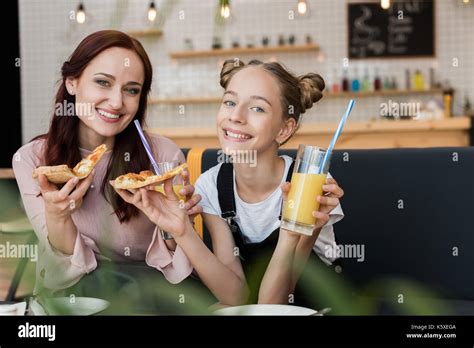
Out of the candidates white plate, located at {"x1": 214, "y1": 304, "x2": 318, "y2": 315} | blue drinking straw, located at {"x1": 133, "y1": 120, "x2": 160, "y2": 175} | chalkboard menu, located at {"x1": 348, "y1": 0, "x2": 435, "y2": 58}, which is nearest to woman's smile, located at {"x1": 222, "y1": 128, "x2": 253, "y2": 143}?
blue drinking straw, located at {"x1": 133, "y1": 120, "x2": 160, "y2": 175}

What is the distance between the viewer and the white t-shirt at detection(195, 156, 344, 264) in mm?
808

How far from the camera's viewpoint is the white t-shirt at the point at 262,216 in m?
0.81

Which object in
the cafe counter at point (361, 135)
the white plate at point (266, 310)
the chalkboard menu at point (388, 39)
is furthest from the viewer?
the chalkboard menu at point (388, 39)

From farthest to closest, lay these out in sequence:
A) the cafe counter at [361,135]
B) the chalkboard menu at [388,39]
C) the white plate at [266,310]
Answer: the chalkboard menu at [388,39] < the cafe counter at [361,135] < the white plate at [266,310]

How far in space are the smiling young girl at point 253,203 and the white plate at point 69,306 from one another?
128 mm

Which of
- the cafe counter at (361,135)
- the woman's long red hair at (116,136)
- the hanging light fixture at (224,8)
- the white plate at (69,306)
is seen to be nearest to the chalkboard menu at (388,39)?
the cafe counter at (361,135)

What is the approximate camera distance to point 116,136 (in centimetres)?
80

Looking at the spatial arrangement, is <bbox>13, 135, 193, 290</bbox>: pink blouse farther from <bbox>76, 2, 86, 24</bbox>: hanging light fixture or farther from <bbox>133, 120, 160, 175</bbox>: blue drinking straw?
<bbox>76, 2, 86, 24</bbox>: hanging light fixture

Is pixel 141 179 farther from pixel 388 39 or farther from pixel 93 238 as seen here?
pixel 388 39

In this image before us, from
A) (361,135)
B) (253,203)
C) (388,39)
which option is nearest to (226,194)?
(253,203)

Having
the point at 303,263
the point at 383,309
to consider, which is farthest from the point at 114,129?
the point at 383,309

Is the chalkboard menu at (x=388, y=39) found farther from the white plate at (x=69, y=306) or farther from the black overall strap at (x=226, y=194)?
the white plate at (x=69, y=306)

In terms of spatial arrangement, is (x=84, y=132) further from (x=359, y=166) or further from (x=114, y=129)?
(x=359, y=166)

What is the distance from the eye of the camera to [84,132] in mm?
797
